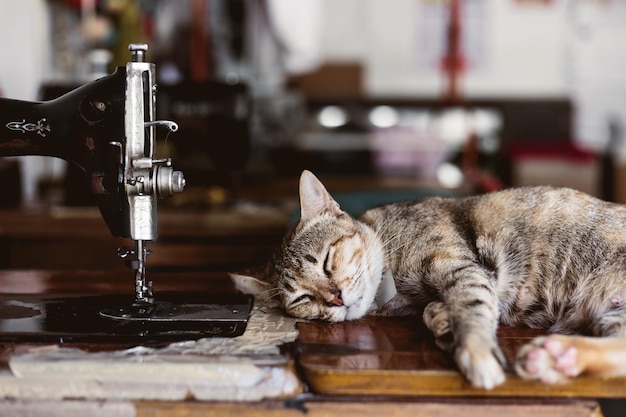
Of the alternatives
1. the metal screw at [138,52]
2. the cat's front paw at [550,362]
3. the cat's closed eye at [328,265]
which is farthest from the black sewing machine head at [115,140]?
the cat's front paw at [550,362]

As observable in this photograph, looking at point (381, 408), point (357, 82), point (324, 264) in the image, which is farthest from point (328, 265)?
point (357, 82)

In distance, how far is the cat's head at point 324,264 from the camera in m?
1.22

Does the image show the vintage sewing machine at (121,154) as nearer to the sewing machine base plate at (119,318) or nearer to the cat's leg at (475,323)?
the sewing machine base plate at (119,318)

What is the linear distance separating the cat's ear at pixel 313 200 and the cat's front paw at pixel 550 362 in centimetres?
56

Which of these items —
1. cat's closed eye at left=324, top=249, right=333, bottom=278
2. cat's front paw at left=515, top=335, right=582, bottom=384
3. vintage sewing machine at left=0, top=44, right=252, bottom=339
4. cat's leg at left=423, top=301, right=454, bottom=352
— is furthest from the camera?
cat's closed eye at left=324, top=249, right=333, bottom=278

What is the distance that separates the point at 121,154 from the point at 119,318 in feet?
0.87

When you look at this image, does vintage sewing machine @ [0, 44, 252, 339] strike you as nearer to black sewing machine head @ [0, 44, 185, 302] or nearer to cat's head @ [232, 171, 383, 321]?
black sewing machine head @ [0, 44, 185, 302]

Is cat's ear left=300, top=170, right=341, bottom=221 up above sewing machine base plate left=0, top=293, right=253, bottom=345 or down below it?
above

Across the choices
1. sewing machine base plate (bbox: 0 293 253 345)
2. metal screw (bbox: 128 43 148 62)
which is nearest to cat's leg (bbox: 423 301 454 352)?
sewing machine base plate (bbox: 0 293 253 345)

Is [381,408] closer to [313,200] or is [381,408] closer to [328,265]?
[328,265]

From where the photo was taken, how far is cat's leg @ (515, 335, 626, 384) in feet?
2.94

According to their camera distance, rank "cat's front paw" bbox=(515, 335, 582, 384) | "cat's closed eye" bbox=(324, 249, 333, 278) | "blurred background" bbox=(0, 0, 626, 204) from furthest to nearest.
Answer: "blurred background" bbox=(0, 0, 626, 204)
"cat's closed eye" bbox=(324, 249, 333, 278)
"cat's front paw" bbox=(515, 335, 582, 384)

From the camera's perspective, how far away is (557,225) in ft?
4.21

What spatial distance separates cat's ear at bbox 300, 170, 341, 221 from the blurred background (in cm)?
46
